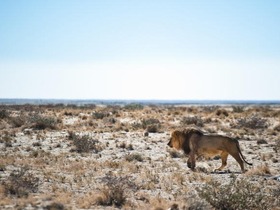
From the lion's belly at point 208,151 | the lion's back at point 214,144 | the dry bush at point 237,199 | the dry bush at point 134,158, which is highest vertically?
the lion's back at point 214,144

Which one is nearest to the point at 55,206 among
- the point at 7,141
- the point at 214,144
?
the point at 214,144

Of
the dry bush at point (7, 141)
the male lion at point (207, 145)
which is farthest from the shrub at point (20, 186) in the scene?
the dry bush at point (7, 141)

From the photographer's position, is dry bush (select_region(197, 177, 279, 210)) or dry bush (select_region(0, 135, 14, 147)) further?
dry bush (select_region(0, 135, 14, 147))

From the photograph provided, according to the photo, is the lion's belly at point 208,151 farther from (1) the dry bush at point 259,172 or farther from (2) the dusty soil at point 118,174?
(1) the dry bush at point 259,172

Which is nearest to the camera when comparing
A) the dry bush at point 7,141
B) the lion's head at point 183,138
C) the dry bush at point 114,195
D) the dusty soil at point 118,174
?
the dusty soil at point 118,174

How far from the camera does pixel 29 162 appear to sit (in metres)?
14.2

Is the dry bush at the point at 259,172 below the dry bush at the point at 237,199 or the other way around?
below

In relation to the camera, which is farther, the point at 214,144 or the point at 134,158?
the point at 134,158

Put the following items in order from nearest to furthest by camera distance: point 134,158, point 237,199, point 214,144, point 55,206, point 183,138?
1. point 55,206
2. point 237,199
3. point 214,144
4. point 183,138
5. point 134,158

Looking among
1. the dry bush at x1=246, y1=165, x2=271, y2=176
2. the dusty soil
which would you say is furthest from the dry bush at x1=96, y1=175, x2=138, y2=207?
the dry bush at x1=246, y1=165, x2=271, y2=176

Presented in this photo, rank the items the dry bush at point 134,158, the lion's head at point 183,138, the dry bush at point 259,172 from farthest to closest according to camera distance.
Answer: the dry bush at point 134,158
the lion's head at point 183,138
the dry bush at point 259,172

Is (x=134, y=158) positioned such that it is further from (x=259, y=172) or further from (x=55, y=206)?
(x=55, y=206)

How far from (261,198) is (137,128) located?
19.8 metres

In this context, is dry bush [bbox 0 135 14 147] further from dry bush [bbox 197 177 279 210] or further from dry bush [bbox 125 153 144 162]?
dry bush [bbox 197 177 279 210]
